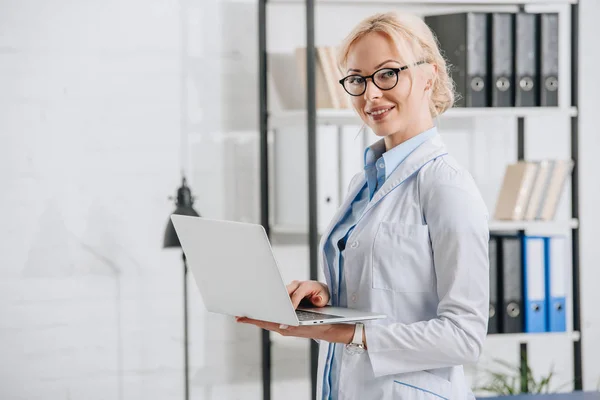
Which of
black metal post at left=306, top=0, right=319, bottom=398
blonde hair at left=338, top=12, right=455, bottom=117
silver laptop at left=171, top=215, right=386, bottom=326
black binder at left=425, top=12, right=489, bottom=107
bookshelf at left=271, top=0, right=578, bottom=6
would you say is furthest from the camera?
bookshelf at left=271, top=0, right=578, bottom=6

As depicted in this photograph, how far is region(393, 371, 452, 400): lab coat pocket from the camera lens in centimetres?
138

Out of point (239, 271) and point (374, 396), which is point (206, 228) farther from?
point (374, 396)

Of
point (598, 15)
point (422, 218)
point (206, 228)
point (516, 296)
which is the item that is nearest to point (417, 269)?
point (422, 218)

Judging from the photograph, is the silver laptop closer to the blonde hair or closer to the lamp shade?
the blonde hair

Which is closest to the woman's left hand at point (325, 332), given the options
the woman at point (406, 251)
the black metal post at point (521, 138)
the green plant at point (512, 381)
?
the woman at point (406, 251)

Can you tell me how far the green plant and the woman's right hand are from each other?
150 cm

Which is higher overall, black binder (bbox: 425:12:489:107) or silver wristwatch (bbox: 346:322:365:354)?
black binder (bbox: 425:12:489:107)

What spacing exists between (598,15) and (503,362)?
1.41m

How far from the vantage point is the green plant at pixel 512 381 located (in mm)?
2871

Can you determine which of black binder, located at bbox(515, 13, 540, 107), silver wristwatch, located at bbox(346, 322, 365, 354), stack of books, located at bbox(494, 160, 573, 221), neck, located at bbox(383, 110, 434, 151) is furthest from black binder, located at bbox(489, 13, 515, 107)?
silver wristwatch, located at bbox(346, 322, 365, 354)

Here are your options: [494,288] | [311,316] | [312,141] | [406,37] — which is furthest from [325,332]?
[494,288]

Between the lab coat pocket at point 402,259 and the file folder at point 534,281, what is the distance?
4.85ft

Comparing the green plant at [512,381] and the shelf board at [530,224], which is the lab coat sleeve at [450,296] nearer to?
the shelf board at [530,224]

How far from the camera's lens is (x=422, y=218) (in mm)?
1366
